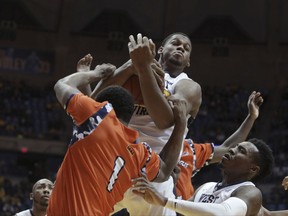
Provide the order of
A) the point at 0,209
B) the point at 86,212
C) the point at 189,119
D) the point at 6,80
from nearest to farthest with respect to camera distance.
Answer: the point at 86,212, the point at 189,119, the point at 0,209, the point at 6,80

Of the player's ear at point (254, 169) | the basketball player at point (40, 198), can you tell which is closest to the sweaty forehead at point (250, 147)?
the player's ear at point (254, 169)

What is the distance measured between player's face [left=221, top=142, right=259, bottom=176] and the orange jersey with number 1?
1.09 m

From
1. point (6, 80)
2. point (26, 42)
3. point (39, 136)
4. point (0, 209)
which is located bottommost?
point (0, 209)

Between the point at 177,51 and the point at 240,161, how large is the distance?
990 millimetres

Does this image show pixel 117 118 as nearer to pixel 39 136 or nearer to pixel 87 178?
pixel 87 178

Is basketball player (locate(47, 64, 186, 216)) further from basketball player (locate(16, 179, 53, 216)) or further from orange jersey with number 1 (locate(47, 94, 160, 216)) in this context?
basketball player (locate(16, 179, 53, 216))

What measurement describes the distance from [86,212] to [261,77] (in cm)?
2054

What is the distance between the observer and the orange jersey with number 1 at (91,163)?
3.89m

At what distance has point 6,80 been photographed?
→ 2356 centimetres

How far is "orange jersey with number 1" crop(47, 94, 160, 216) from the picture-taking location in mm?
3895

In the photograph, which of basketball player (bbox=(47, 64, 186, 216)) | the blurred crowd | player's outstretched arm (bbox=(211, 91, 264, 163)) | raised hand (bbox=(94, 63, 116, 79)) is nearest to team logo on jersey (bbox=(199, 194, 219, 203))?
basketball player (bbox=(47, 64, 186, 216))

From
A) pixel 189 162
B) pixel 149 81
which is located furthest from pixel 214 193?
pixel 149 81

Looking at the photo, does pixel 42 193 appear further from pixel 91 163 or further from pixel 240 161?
pixel 91 163

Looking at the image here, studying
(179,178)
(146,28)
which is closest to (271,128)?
(146,28)
